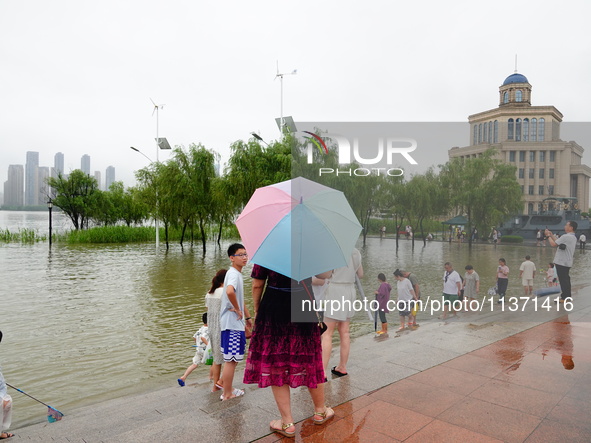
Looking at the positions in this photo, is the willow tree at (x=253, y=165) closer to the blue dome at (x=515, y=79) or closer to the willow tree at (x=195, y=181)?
the willow tree at (x=195, y=181)

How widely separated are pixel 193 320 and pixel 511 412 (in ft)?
26.4

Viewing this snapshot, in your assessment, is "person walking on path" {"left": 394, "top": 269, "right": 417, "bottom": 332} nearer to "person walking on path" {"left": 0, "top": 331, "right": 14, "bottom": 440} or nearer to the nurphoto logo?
the nurphoto logo

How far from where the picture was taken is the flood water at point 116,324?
6793mm

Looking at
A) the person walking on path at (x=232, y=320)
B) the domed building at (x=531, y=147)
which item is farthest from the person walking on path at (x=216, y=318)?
the domed building at (x=531, y=147)

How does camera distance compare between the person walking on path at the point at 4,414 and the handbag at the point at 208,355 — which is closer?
the person walking on path at the point at 4,414

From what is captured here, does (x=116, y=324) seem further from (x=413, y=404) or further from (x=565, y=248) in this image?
(x=565, y=248)

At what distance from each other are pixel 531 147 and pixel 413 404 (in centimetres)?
423

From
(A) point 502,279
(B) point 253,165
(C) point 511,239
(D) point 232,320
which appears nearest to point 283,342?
(D) point 232,320

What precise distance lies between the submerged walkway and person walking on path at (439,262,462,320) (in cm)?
89

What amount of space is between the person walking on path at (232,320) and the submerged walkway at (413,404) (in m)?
0.29

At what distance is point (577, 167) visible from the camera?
263 inches

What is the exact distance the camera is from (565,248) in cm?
707

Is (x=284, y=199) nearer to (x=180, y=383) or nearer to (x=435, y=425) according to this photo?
(x=435, y=425)

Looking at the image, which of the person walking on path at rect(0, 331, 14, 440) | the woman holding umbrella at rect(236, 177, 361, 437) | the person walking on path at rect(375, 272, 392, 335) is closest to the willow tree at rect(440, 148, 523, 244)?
the person walking on path at rect(375, 272, 392, 335)
